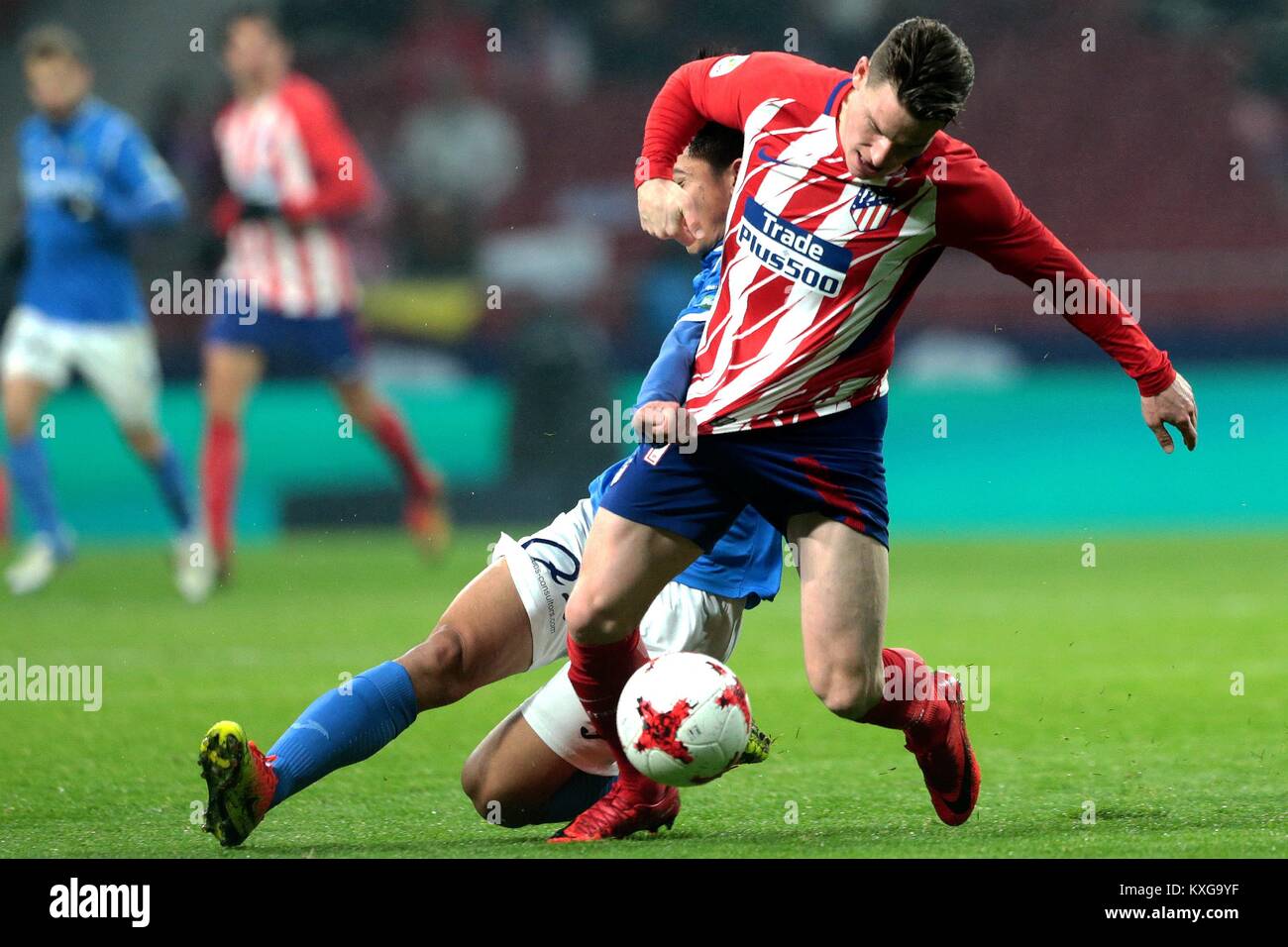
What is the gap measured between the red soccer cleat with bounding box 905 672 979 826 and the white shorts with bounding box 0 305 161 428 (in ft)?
22.0

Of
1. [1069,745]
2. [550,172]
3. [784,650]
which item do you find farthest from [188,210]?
[1069,745]

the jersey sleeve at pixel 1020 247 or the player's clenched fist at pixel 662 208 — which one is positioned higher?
the player's clenched fist at pixel 662 208

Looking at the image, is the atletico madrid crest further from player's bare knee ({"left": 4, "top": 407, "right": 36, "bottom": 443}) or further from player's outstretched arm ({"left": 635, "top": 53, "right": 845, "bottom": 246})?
player's bare knee ({"left": 4, "top": 407, "right": 36, "bottom": 443})

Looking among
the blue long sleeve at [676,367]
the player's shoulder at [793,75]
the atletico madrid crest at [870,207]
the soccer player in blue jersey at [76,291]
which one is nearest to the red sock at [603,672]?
the blue long sleeve at [676,367]

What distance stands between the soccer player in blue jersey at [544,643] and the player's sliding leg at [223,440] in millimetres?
5705

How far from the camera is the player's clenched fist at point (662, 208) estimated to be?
4090 mm

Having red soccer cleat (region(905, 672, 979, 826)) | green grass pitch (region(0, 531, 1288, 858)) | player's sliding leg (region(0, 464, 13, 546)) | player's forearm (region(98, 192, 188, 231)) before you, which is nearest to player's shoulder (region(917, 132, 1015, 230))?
red soccer cleat (region(905, 672, 979, 826))

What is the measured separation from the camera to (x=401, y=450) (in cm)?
1050

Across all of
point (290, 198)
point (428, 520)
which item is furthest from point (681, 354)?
point (290, 198)

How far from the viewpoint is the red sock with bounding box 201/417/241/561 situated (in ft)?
32.1

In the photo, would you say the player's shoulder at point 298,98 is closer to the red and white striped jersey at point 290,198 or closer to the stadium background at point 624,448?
the red and white striped jersey at point 290,198

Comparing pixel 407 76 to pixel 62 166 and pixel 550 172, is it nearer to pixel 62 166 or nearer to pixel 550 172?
pixel 550 172

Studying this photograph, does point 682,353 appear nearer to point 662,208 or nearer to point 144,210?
point 662,208

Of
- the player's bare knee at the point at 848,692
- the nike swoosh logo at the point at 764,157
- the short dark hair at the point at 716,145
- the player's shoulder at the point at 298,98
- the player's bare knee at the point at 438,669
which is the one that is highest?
the player's shoulder at the point at 298,98
